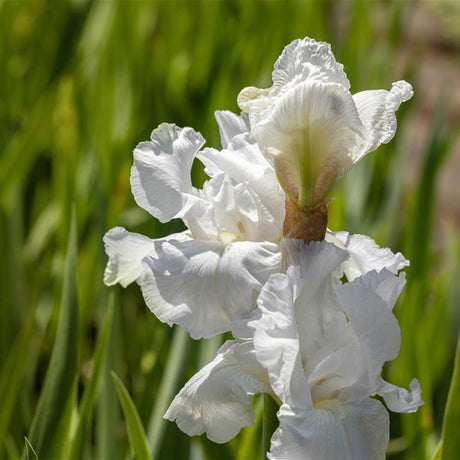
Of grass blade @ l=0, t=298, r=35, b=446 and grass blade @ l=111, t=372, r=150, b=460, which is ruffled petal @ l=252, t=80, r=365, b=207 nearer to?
grass blade @ l=111, t=372, r=150, b=460

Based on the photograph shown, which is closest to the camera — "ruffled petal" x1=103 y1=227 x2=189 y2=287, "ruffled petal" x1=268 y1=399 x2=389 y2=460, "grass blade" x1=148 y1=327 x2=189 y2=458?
"ruffled petal" x1=268 y1=399 x2=389 y2=460

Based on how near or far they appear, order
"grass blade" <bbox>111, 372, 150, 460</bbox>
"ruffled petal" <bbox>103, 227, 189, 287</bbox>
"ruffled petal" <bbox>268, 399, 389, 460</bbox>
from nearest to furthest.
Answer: "ruffled petal" <bbox>268, 399, 389, 460</bbox> → "ruffled petal" <bbox>103, 227, 189, 287</bbox> → "grass blade" <bbox>111, 372, 150, 460</bbox>

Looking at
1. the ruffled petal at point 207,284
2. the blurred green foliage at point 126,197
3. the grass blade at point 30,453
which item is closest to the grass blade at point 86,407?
the blurred green foliage at point 126,197

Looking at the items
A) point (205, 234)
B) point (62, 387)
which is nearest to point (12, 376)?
point (62, 387)

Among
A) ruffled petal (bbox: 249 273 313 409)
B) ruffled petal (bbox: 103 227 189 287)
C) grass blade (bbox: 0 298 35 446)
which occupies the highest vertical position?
ruffled petal (bbox: 103 227 189 287)

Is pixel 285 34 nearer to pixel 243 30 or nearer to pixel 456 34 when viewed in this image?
pixel 243 30

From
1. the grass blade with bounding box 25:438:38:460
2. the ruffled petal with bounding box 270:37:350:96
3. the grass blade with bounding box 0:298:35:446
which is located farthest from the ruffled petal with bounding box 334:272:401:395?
the grass blade with bounding box 0:298:35:446

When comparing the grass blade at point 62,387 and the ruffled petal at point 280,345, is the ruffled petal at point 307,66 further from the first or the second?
the grass blade at point 62,387

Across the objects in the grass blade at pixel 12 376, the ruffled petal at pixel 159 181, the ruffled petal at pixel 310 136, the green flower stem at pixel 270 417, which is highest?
the ruffled petal at pixel 310 136

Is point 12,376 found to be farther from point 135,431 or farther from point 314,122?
point 314,122
